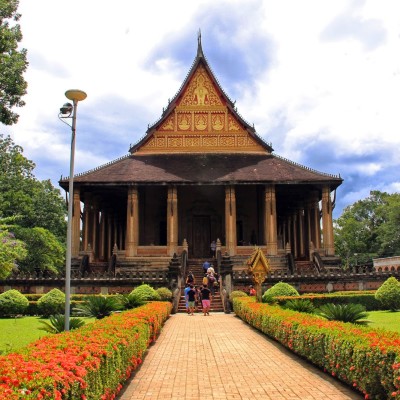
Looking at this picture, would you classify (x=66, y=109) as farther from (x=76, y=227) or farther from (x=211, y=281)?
(x=76, y=227)

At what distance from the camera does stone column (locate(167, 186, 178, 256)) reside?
28969mm

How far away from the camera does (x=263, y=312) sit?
12.9m

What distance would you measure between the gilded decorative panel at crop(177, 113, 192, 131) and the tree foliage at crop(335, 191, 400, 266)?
114 feet

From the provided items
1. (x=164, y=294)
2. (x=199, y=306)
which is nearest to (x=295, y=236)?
(x=199, y=306)

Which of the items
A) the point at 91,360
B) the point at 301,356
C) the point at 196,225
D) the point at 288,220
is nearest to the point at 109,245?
the point at 196,225

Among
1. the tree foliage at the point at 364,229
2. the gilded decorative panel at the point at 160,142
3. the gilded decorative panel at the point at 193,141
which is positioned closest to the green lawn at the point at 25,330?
the gilded decorative panel at the point at 160,142

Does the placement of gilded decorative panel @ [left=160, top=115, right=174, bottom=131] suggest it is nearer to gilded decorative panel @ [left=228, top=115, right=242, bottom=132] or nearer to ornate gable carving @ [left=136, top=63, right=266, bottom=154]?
ornate gable carving @ [left=136, top=63, right=266, bottom=154]

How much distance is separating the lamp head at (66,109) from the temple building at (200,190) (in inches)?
669

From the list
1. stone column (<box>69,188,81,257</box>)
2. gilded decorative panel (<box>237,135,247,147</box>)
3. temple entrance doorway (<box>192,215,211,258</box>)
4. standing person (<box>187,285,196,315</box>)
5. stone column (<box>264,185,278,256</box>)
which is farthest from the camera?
gilded decorative panel (<box>237,135,247,147</box>)

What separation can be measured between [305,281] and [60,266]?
26.8m

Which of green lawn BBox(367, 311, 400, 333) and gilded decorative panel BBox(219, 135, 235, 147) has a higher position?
gilded decorative panel BBox(219, 135, 235, 147)

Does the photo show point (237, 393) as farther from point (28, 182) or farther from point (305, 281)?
point (28, 182)

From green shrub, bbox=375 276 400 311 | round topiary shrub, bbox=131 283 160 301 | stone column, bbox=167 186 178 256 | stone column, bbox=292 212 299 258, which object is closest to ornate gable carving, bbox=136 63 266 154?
stone column, bbox=167 186 178 256

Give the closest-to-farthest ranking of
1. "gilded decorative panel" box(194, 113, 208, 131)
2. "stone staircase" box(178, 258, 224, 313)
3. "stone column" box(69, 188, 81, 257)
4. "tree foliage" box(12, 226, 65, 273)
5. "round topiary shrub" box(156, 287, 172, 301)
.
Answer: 1. "round topiary shrub" box(156, 287, 172, 301)
2. "stone staircase" box(178, 258, 224, 313)
3. "stone column" box(69, 188, 81, 257)
4. "gilded decorative panel" box(194, 113, 208, 131)
5. "tree foliage" box(12, 226, 65, 273)
